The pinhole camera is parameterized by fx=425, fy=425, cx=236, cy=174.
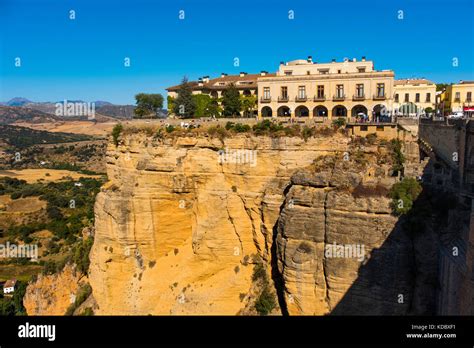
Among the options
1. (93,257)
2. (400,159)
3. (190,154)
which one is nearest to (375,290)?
(400,159)

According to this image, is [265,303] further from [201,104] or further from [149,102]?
[149,102]

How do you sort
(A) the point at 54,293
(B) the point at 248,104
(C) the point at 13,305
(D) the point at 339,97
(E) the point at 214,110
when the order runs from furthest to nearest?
(C) the point at 13,305, (E) the point at 214,110, (B) the point at 248,104, (A) the point at 54,293, (D) the point at 339,97

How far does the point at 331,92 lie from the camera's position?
2984cm

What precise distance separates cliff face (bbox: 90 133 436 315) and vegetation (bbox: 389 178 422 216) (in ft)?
5.48

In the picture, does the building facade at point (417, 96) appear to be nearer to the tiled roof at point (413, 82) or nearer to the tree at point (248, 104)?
the tiled roof at point (413, 82)

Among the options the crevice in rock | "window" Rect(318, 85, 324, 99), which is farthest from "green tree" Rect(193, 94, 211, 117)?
the crevice in rock

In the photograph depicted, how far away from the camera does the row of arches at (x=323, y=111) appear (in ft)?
97.5

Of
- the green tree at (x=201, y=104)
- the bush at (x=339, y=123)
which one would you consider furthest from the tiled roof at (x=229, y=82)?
the bush at (x=339, y=123)

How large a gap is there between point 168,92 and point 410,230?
2819cm

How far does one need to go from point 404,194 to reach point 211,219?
37.0ft

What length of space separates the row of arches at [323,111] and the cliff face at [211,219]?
722cm

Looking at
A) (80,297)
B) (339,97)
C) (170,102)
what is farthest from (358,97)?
(80,297)

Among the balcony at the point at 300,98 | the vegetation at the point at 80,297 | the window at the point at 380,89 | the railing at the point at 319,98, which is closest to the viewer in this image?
the window at the point at 380,89
